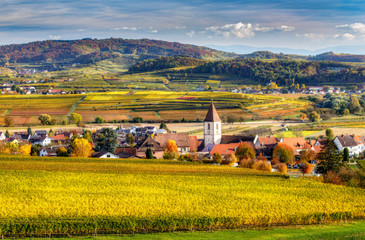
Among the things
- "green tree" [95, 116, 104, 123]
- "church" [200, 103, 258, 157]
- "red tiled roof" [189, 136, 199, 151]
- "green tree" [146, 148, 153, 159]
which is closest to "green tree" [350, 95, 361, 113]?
"church" [200, 103, 258, 157]

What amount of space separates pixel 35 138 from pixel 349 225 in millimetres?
71102

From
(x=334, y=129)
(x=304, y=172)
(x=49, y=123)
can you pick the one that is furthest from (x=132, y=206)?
(x=49, y=123)

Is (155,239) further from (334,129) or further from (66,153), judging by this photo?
(334,129)

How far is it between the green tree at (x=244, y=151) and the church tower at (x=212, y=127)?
7086 millimetres

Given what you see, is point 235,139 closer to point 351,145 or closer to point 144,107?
point 351,145

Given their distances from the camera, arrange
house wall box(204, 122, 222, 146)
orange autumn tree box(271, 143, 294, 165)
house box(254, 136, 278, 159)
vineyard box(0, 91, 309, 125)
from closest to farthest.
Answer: orange autumn tree box(271, 143, 294, 165) → house box(254, 136, 278, 159) → house wall box(204, 122, 222, 146) → vineyard box(0, 91, 309, 125)

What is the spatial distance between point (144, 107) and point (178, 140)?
195ft

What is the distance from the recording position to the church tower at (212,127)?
69.5 metres

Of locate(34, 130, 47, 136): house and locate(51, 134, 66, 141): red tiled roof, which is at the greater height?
locate(34, 130, 47, 136): house

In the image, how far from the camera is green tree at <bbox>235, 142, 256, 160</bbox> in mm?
62169

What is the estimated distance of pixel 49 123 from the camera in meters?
110

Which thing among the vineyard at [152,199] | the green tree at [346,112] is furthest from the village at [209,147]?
the green tree at [346,112]

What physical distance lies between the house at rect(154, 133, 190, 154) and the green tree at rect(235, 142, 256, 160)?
10240mm

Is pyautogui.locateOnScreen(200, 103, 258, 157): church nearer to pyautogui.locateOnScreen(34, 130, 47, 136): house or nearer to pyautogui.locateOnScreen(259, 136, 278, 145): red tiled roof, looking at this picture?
pyautogui.locateOnScreen(259, 136, 278, 145): red tiled roof
